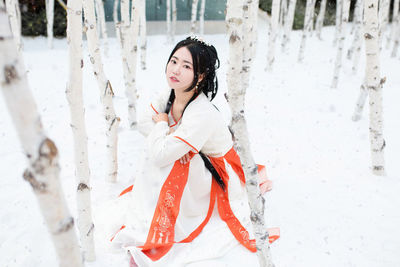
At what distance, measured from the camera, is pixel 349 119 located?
17.4 feet

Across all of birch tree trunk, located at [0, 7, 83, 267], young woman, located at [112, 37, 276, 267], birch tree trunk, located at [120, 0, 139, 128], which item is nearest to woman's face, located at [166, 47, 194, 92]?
young woman, located at [112, 37, 276, 267]

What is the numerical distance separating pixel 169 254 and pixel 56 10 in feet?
45.8

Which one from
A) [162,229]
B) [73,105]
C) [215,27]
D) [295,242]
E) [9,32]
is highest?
[215,27]

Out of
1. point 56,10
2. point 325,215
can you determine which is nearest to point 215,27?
point 56,10

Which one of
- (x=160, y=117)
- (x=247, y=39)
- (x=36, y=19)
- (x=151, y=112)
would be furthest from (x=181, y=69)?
(x=36, y=19)

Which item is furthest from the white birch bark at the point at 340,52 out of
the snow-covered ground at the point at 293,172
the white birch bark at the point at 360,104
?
the white birch bark at the point at 360,104

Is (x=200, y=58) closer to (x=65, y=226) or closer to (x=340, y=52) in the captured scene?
(x=65, y=226)

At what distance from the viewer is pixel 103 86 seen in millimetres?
2820

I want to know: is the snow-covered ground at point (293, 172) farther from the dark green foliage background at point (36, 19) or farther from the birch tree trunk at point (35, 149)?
the dark green foliage background at point (36, 19)

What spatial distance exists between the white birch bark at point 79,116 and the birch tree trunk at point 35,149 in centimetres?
92

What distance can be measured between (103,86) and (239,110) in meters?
1.73

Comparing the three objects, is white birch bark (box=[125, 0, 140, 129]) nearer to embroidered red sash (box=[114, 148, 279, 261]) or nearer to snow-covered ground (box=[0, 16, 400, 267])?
snow-covered ground (box=[0, 16, 400, 267])

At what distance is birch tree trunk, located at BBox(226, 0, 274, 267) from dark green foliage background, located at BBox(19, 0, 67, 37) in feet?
43.8

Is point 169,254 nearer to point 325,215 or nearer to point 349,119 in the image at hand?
point 325,215
